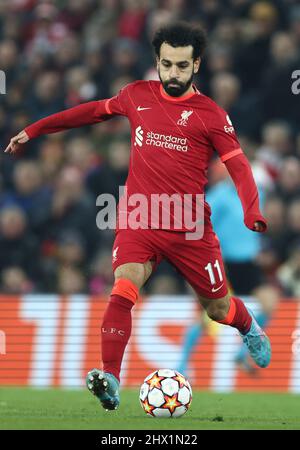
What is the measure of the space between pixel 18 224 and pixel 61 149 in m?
1.16

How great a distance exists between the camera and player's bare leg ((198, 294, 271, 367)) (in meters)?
8.37

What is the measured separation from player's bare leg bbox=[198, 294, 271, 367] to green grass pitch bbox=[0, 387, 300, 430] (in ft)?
1.36

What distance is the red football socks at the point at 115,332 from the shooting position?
304 inches

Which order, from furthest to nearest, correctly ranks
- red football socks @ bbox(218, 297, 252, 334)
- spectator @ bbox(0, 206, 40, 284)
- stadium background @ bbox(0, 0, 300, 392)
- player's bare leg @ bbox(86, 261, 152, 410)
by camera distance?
spectator @ bbox(0, 206, 40, 284) → stadium background @ bbox(0, 0, 300, 392) → red football socks @ bbox(218, 297, 252, 334) → player's bare leg @ bbox(86, 261, 152, 410)

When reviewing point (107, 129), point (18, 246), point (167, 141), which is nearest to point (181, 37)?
point (167, 141)

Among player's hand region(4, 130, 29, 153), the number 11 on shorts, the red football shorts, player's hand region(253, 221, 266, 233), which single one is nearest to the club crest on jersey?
the red football shorts

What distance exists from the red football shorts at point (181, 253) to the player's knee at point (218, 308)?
0.06m

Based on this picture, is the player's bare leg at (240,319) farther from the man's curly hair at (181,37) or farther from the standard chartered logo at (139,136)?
the man's curly hair at (181,37)

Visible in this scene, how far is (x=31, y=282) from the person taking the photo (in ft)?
A: 42.7

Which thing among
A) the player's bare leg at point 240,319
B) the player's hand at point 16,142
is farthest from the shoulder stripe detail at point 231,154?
the player's hand at point 16,142

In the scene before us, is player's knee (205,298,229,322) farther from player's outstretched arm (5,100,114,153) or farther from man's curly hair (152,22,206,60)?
man's curly hair (152,22,206,60)

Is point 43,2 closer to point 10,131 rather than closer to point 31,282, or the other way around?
point 10,131

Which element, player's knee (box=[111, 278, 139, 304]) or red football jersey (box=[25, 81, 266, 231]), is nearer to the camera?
player's knee (box=[111, 278, 139, 304])
